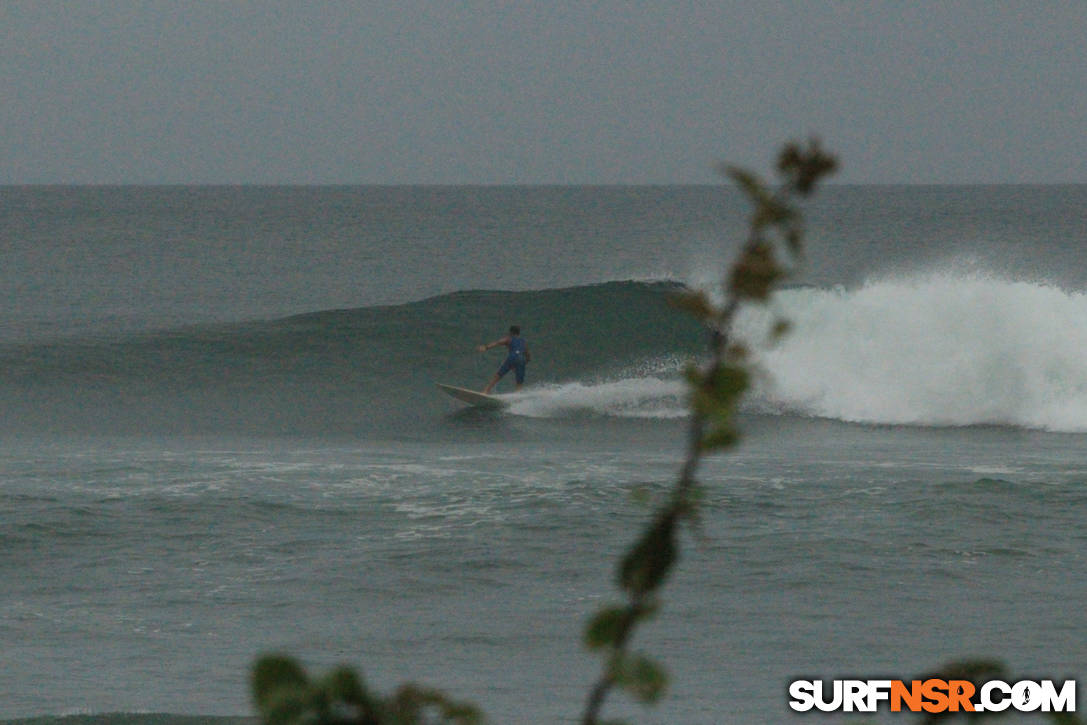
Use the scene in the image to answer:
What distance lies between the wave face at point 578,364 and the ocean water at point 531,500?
0.29 feet

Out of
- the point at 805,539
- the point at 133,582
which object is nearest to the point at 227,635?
the point at 133,582

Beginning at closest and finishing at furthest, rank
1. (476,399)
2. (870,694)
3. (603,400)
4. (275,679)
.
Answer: (275,679)
(870,694)
(476,399)
(603,400)

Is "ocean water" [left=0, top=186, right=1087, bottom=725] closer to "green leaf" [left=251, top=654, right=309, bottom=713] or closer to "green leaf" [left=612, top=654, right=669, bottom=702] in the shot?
"green leaf" [left=612, top=654, right=669, bottom=702]

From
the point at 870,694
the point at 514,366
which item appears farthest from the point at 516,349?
the point at 870,694

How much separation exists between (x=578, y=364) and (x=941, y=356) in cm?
759

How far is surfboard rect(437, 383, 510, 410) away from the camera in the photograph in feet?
78.7

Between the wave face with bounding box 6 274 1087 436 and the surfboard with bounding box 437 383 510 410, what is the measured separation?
274mm

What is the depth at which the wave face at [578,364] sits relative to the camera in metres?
24.6

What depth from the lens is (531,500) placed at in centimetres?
1565

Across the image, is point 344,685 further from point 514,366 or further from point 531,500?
point 514,366

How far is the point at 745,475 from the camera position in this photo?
1712cm

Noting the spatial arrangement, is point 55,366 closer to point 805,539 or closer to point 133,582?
point 133,582

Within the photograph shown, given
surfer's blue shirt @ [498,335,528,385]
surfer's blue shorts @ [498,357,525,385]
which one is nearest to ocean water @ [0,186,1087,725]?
surfer's blue shorts @ [498,357,525,385]

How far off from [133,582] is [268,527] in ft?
7.15
